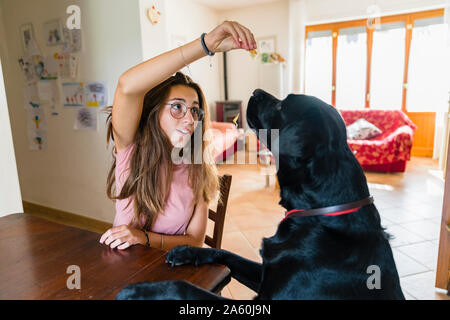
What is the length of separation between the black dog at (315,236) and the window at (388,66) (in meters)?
6.07

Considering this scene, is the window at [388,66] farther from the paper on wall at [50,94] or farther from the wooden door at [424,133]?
the paper on wall at [50,94]

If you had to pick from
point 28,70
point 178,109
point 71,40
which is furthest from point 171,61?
point 28,70

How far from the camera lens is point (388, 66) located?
6.00 metres

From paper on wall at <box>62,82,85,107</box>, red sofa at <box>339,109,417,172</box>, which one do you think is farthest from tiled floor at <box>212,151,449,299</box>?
paper on wall at <box>62,82,85,107</box>

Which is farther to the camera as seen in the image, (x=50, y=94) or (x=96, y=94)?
(x=50, y=94)

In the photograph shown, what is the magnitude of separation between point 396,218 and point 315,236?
290 cm

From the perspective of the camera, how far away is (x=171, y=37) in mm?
5566

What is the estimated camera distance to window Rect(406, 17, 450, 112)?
550 centimetres

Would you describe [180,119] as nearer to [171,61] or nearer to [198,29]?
[171,61]

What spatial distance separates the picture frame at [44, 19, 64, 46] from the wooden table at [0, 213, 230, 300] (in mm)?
2253

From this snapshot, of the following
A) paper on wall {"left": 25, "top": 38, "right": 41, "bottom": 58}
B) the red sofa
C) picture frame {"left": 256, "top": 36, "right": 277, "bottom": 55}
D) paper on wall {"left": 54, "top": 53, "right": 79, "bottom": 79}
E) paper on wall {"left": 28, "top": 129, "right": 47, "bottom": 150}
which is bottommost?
the red sofa

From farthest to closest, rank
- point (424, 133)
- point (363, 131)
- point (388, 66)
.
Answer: point (388, 66)
point (424, 133)
point (363, 131)

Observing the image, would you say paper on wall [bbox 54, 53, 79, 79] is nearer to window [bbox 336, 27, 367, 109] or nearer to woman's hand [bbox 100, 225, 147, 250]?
woman's hand [bbox 100, 225, 147, 250]

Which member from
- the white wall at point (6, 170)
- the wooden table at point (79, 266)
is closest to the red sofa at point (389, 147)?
the white wall at point (6, 170)
